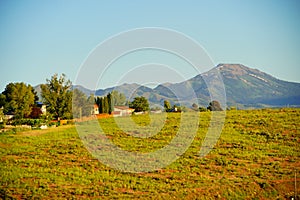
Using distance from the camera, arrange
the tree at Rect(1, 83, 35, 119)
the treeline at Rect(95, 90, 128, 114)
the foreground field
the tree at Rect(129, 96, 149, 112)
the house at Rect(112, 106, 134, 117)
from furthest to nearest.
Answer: the tree at Rect(129, 96, 149, 112) → the tree at Rect(1, 83, 35, 119) → the treeline at Rect(95, 90, 128, 114) → the house at Rect(112, 106, 134, 117) → the foreground field

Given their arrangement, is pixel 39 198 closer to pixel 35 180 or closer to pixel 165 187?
pixel 35 180

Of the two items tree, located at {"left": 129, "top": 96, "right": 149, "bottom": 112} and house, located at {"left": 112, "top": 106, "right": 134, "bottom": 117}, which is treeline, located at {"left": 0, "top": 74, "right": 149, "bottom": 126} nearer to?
house, located at {"left": 112, "top": 106, "right": 134, "bottom": 117}

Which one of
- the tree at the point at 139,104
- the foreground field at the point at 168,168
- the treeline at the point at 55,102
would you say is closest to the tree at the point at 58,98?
the treeline at the point at 55,102

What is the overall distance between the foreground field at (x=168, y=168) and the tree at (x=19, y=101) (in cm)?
2862

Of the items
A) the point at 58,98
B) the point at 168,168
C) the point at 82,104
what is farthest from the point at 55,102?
the point at 168,168

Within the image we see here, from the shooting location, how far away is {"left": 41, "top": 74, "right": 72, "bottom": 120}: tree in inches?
2482

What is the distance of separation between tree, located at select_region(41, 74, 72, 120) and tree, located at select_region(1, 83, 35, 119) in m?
3.54

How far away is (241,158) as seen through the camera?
2512 centimetres

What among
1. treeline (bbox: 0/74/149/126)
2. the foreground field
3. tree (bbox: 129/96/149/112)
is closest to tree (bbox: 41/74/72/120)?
treeline (bbox: 0/74/149/126)

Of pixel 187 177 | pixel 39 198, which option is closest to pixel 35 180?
pixel 39 198

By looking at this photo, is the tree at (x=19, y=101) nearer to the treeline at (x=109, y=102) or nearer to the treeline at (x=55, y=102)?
the treeline at (x=55, y=102)

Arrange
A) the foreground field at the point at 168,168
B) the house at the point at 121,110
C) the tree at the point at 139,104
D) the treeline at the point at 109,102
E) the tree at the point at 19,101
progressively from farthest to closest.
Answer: the tree at the point at 139,104
the tree at the point at 19,101
the treeline at the point at 109,102
the house at the point at 121,110
the foreground field at the point at 168,168

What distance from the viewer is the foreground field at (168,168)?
61.5ft

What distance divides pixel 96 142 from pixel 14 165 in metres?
7.94
